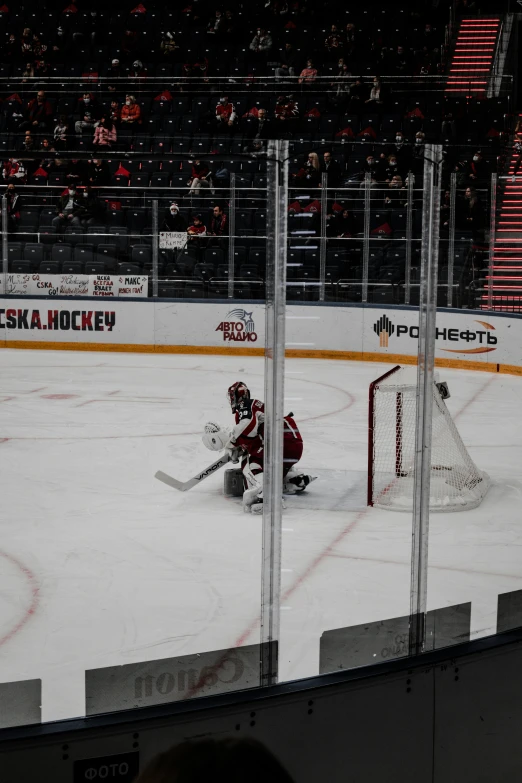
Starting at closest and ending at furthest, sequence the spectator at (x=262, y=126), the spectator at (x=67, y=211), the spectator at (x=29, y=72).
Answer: the spectator at (x=67, y=211)
the spectator at (x=262, y=126)
the spectator at (x=29, y=72)

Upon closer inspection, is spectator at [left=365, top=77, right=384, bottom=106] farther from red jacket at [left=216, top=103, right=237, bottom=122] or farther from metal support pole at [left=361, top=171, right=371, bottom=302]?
metal support pole at [left=361, top=171, right=371, bottom=302]

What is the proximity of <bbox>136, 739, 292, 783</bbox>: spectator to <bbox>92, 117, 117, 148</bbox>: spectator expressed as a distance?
52.5 ft

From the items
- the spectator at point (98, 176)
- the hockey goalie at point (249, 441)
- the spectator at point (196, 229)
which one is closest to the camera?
the hockey goalie at point (249, 441)

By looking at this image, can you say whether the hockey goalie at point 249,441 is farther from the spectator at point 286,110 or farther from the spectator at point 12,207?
the spectator at point 286,110

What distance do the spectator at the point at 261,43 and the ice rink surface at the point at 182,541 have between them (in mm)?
9935

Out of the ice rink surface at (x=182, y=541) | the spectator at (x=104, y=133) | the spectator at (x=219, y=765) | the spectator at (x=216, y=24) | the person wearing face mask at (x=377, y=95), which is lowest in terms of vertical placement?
the ice rink surface at (x=182, y=541)

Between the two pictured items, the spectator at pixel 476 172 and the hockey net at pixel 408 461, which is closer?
the hockey net at pixel 408 461

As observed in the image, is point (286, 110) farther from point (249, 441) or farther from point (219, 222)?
point (249, 441)

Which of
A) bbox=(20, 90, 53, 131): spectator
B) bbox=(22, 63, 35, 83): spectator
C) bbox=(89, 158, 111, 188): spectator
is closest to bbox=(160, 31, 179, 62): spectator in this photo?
bbox=(22, 63, 35, 83): spectator

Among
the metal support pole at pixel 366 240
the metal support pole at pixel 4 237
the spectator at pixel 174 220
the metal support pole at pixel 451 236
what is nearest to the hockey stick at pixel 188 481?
the metal support pole at pixel 451 236

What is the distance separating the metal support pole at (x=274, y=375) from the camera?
269 cm

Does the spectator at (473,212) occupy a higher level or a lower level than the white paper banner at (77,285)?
higher

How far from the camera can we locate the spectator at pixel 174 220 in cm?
1375

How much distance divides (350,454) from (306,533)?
2.27 metres
